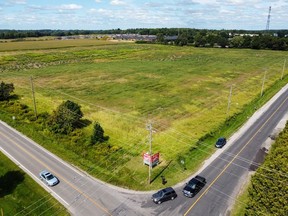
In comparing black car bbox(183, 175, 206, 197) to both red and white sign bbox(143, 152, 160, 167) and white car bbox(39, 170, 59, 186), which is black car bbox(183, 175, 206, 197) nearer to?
red and white sign bbox(143, 152, 160, 167)

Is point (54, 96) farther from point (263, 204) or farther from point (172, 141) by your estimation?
point (263, 204)

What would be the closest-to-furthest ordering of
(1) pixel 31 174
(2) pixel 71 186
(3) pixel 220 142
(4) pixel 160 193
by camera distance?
(4) pixel 160 193 < (2) pixel 71 186 < (1) pixel 31 174 < (3) pixel 220 142

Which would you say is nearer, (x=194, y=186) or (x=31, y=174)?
(x=194, y=186)

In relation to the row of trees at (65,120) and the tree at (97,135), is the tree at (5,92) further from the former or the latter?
the tree at (97,135)

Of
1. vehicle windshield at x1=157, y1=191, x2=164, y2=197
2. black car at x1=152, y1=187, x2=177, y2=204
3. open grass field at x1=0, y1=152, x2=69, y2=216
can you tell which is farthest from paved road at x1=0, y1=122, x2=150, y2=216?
vehicle windshield at x1=157, y1=191, x2=164, y2=197

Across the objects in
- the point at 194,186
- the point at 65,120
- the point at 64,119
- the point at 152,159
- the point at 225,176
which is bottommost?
the point at 225,176

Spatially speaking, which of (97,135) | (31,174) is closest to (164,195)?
(97,135)

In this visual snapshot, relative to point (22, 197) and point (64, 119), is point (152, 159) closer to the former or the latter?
point (22, 197)
